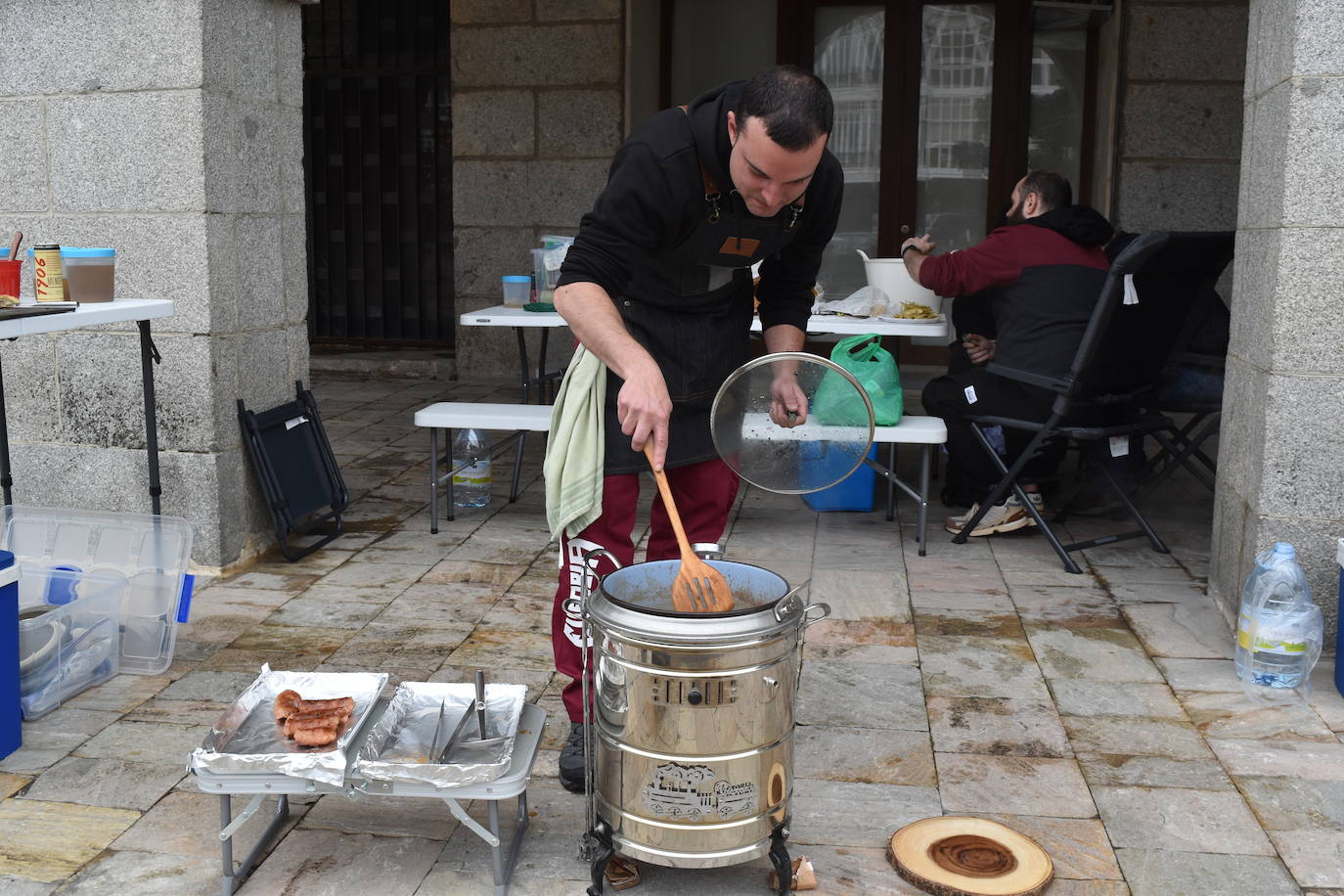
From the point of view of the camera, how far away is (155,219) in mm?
4434

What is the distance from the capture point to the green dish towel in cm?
276

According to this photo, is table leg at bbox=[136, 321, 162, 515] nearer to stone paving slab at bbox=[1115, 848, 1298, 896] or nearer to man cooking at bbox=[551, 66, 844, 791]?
man cooking at bbox=[551, 66, 844, 791]

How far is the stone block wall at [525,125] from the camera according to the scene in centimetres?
827

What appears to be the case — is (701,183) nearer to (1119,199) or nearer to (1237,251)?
(1237,251)

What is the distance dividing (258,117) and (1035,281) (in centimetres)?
298

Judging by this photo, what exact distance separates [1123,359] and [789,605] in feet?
9.45

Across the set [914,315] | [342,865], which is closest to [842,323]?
[914,315]

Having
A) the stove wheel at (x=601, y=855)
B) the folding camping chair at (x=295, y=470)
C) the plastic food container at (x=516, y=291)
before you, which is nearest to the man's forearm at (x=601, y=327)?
the stove wheel at (x=601, y=855)

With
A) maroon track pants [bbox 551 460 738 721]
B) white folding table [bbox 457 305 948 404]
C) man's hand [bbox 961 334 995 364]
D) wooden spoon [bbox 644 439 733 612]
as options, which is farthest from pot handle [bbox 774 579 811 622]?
man's hand [bbox 961 334 995 364]

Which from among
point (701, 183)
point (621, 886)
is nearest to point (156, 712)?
point (621, 886)

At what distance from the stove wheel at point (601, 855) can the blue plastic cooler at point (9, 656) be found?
1555 millimetres

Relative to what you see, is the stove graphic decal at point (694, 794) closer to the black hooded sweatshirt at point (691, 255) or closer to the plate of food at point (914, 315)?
the black hooded sweatshirt at point (691, 255)

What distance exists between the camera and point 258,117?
467 centimetres

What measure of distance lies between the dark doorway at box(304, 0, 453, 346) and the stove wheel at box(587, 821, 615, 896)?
7.63 m
